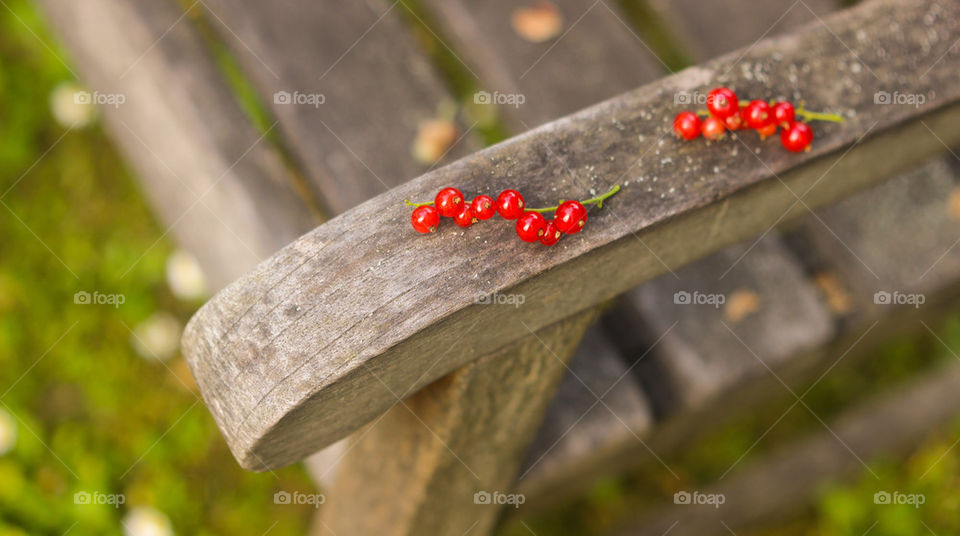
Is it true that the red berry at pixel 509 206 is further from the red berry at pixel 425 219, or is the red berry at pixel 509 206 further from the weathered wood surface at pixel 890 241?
the weathered wood surface at pixel 890 241

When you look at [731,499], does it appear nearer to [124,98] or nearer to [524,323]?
[524,323]

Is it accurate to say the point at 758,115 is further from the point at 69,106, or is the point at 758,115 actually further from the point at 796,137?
the point at 69,106

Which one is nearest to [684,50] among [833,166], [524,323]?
[833,166]

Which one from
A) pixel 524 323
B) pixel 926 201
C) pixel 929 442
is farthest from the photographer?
pixel 929 442

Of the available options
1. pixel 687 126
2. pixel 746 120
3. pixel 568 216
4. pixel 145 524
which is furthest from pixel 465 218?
pixel 145 524

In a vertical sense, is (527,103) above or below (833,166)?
above

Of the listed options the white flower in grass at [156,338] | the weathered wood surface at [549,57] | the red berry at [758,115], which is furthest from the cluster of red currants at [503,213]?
the white flower in grass at [156,338]
